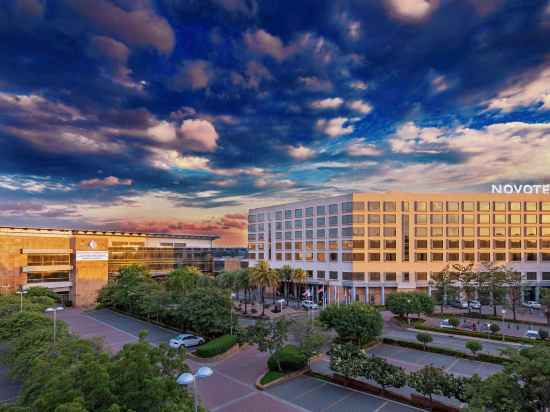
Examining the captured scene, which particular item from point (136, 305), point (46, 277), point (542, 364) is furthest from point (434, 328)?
point (46, 277)

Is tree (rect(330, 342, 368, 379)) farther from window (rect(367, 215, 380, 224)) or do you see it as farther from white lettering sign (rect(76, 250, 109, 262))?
white lettering sign (rect(76, 250, 109, 262))

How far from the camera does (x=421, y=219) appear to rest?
82938 millimetres

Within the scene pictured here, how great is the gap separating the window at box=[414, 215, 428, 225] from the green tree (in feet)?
161

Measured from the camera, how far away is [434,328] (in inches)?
2004

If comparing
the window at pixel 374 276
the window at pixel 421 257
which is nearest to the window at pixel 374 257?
the window at pixel 374 276

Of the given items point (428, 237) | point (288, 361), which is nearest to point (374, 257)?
point (428, 237)

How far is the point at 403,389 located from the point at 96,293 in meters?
71.7

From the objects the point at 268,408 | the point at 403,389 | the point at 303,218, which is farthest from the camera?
the point at 303,218

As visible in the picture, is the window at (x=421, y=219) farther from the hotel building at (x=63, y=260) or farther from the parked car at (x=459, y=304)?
the hotel building at (x=63, y=260)

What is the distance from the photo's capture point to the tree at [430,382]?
23.8m

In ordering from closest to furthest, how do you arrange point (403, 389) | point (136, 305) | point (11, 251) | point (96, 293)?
point (403, 389), point (136, 305), point (11, 251), point (96, 293)

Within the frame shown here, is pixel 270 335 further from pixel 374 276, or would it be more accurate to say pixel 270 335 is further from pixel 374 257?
pixel 374 257

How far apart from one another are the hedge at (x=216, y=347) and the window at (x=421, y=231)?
5827 cm

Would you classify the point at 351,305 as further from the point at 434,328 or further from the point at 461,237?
the point at 461,237
